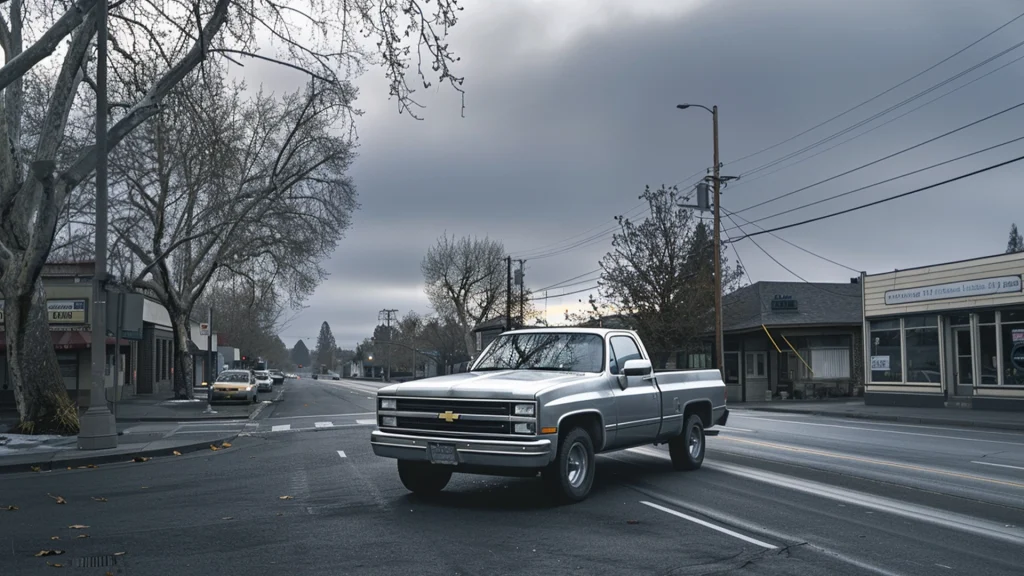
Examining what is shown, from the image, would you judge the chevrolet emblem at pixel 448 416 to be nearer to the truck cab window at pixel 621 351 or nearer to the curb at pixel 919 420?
the truck cab window at pixel 621 351

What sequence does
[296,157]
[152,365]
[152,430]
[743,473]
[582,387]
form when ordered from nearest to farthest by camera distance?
[582,387], [743,473], [152,430], [296,157], [152,365]

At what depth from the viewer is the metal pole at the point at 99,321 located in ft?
53.0

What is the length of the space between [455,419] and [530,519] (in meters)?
1.30

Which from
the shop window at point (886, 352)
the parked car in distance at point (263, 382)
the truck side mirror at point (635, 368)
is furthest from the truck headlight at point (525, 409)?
the parked car in distance at point (263, 382)

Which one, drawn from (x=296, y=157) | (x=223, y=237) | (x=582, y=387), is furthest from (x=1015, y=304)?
(x=223, y=237)

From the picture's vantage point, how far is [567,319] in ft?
158

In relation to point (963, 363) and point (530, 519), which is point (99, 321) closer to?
point (530, 519)

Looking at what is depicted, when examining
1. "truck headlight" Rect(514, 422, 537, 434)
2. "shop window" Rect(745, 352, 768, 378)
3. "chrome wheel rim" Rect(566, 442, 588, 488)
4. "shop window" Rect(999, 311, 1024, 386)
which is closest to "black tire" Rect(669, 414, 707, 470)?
"chrome wheel rim" Rect(566, 442, 588, 488)

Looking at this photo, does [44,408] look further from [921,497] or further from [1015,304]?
[1015,304]

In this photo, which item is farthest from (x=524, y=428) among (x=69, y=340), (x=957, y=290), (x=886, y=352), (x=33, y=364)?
(x=886, y=352)

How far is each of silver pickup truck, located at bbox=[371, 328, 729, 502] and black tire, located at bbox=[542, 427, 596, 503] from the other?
1 centimetres

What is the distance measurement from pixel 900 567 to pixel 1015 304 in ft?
86.6

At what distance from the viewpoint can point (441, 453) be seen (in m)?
9.11

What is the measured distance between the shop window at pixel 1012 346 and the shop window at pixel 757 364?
16.0 meters
